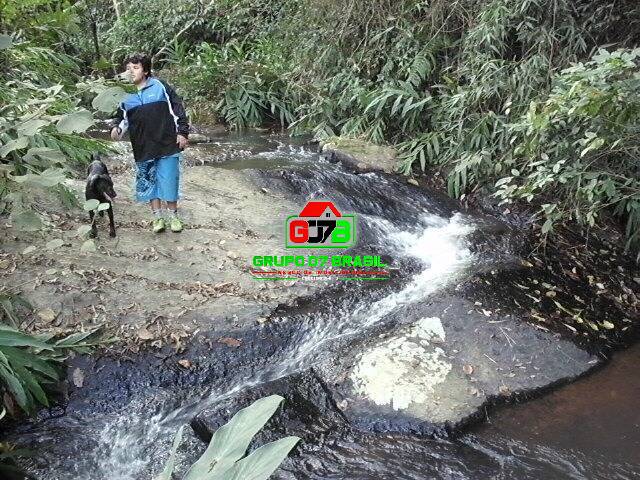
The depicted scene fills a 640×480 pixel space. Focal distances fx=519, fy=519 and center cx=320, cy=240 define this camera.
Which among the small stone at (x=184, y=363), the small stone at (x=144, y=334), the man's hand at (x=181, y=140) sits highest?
the man's hand at (x=181, y=140)

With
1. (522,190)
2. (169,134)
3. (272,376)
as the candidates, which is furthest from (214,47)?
(272,376)

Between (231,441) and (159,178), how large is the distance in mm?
4343

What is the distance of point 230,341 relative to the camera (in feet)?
13.6

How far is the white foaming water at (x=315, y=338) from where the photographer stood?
11.1ft

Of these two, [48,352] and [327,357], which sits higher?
[48,352]

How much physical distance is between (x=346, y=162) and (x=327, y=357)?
4.15 m

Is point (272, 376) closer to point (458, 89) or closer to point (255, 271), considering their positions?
point (255, 271)

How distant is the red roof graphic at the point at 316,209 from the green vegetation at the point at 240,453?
202 inches

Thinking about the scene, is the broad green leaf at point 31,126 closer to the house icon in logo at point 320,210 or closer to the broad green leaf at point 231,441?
the broad green leaf at point 231,441

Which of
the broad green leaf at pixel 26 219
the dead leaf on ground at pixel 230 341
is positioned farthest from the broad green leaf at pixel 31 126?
the dead leaf on ground at pixel 230 341

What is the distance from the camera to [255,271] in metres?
5.00

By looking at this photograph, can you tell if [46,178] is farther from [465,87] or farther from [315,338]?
[465,87]

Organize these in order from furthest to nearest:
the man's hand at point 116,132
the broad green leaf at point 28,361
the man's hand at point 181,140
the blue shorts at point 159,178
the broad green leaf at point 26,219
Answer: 1. the blue shorts at point 159,178
2. the man's hand at point 181,140
3. the man's hand at point 116,132
4. the broad green leaf at point 28,361
5. the broad green leaf at point 26,219

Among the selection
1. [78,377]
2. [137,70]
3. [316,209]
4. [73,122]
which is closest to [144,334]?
[78,377]
